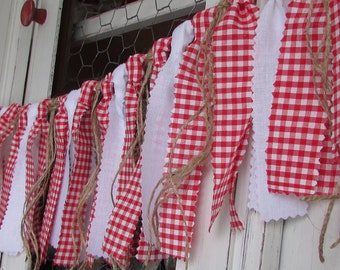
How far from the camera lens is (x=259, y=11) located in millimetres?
633

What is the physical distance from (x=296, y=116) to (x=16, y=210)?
0.65 meters

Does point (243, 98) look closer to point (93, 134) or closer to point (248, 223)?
point (248, 223)

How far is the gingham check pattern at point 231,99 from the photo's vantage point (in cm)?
61

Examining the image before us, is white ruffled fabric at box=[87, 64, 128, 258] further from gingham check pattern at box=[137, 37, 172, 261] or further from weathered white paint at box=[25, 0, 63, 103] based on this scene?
weathered white paint at box=[25, 0, 63, 103]

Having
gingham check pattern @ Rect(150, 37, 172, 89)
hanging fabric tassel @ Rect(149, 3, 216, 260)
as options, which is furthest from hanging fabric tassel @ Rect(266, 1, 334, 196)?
gingham check pattern @ Rect(150, 37, 172, 89)

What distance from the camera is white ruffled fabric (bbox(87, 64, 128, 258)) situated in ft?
2.73

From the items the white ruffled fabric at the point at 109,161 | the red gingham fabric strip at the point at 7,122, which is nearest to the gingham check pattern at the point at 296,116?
the white ruffled fabric at the point at 109,161

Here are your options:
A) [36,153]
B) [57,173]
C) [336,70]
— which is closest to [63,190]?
[57,173]

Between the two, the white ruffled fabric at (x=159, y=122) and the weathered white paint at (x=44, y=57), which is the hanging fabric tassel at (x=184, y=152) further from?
the weathered white paint at (x=44, y=57)

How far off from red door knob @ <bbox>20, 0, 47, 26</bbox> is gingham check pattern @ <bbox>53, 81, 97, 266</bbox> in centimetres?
35

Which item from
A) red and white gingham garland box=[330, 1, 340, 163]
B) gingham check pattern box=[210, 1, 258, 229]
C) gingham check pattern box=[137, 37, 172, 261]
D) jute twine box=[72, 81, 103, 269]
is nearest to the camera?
red and white gingham garland box=[330, 1, 340, 163]

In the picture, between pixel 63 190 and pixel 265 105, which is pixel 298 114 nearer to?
pixel 265 105

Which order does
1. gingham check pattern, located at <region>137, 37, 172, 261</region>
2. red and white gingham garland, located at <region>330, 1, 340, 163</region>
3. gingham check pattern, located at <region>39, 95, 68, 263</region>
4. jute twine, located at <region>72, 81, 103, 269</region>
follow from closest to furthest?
red and white gingham garland, located at <region>330, 1, 340, 163</region> < gingham check pattern, located at <region>137, 37, 172, 261</region> < jute twine, located at <region>72, 81, 103, 269</region> < gingham check pattern, located at <region>39, 95, 68, 263</region>

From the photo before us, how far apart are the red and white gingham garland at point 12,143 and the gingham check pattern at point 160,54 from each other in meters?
0.41
